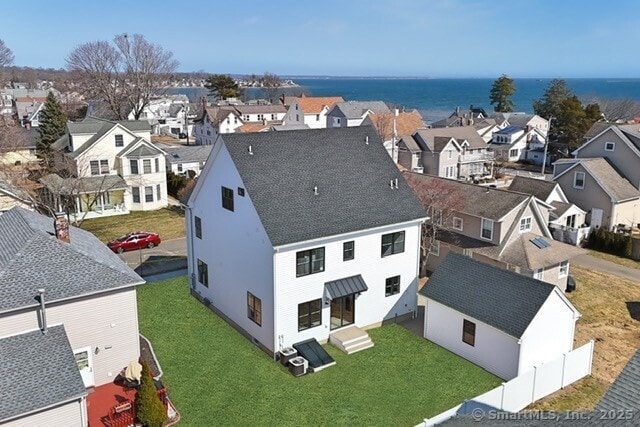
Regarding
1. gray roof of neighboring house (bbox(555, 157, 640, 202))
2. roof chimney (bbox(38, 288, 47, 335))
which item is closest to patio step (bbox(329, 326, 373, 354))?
roof chimney (bbox(38, 288, 47, 335))

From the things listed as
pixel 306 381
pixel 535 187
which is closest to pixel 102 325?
pixel 306 381

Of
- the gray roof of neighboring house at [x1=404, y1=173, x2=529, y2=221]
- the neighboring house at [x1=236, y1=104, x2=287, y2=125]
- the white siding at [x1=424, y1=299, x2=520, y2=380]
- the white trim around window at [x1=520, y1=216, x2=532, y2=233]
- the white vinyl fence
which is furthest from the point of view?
the neighboring house at [x1=236, y1=104, x2=287, y2=125]

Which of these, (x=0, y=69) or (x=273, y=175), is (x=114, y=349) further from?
(x=0, y=69)

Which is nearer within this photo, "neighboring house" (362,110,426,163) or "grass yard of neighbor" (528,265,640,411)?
"grass yard of neighbor" (528,265,640,411)

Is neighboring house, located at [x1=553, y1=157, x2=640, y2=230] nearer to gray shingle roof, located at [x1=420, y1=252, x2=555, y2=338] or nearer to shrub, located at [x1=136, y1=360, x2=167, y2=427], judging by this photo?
gray shingle roof, located at [x1=420, y1=252, x2=555, y2=338]

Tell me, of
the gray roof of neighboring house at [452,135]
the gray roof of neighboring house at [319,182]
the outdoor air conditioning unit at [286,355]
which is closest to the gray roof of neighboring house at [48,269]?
the gray roof of neighboring house at [319,182]

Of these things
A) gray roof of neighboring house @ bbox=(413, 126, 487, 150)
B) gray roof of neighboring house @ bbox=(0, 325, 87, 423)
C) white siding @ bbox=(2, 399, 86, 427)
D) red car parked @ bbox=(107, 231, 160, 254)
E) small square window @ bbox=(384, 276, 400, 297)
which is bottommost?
red car parked @ bbox=(107, 231, 160, 254)
